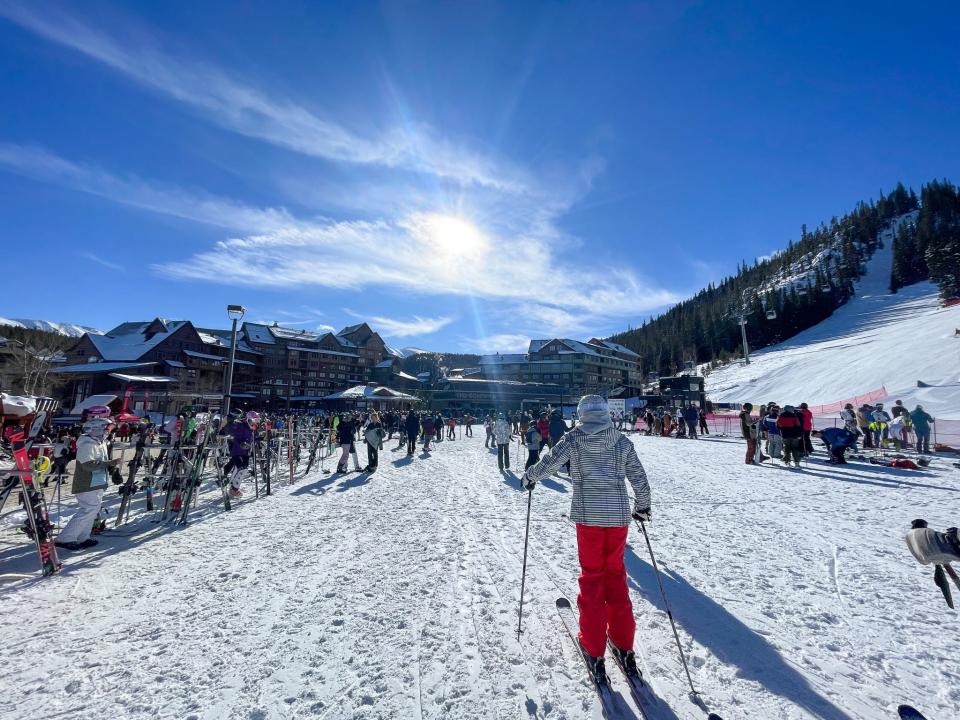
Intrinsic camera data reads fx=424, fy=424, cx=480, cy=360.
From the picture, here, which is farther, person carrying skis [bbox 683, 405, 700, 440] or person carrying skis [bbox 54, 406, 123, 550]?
person carrying skis [bbox 683, 405, 700, 440]

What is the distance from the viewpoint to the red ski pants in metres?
2.86

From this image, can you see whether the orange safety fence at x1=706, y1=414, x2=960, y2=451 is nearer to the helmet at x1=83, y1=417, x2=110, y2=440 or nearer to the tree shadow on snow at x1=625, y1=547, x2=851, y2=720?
the tree shadow on snow at x1=625, y1=547, x2=851, y2=720

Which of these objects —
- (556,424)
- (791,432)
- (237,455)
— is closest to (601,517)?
(237,455)

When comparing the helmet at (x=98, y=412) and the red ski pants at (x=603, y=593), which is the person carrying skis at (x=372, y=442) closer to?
the helmet at (x=98, y=412)

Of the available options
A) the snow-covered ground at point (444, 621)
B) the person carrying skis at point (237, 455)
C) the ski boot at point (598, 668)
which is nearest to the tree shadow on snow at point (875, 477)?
the snow-covered ground at point (444, 621)

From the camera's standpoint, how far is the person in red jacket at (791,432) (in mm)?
12141

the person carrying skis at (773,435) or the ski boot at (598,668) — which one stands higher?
the person carrying skis at (773,435)

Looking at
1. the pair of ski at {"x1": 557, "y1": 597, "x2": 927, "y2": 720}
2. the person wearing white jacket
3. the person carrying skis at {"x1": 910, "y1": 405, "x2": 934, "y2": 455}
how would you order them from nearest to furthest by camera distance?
the pair of ski at {"x1": 557, "y1": 597, "x2": 927, "y2": 720}
the person wearing white jacket
the person carrying skis at {"x1": 910, "y1": 405, "x2": 934, "y2": 455}

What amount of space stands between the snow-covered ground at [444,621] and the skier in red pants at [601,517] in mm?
331

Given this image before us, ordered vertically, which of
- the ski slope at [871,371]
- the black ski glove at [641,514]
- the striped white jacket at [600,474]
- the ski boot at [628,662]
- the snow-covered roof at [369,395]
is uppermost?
the ski slope at [871,371]

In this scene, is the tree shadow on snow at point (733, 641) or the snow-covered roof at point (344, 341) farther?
the snow-covered roof at point (344, 341)

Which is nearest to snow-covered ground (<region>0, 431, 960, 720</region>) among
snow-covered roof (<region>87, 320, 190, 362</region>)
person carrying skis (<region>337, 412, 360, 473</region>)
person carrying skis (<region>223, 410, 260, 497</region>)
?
person carrying skis (<region>223, 410, 260, 497</region>)

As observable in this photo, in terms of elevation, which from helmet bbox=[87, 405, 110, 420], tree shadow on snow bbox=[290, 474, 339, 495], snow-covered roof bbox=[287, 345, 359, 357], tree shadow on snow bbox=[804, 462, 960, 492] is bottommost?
tree shadow on snow bbox=[290, 474, 339, 495]

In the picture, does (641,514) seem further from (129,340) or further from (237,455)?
(129,340)
